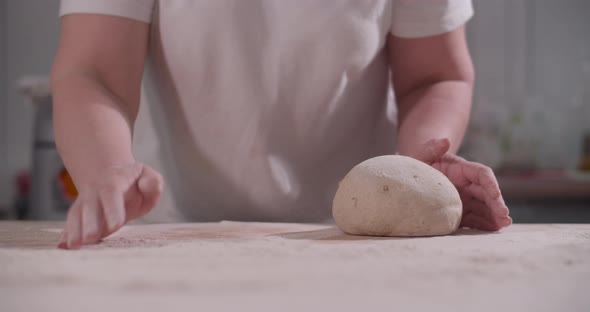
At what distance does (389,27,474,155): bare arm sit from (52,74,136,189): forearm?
52cm

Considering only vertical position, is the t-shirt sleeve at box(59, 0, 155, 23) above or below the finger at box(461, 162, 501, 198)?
above

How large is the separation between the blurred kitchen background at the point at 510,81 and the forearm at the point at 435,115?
7.41 ft

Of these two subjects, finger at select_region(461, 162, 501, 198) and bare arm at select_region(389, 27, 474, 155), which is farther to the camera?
bare arm at select_region(389, 27, 474, 155)

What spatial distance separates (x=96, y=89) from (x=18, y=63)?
10.2 feet

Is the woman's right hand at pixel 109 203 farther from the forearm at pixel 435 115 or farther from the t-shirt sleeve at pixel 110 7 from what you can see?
the forearm at pixel 435 115

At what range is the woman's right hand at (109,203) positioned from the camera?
2.55ft

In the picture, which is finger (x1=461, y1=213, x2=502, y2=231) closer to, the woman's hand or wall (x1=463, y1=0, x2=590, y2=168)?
the woman's hand

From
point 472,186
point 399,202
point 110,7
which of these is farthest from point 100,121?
point 472,186

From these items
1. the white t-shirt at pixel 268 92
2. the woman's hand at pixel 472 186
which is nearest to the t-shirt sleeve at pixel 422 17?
the white t-shirt at pixel 268 92

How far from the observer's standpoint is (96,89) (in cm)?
106

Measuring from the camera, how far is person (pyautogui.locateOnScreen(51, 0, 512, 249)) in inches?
43.8

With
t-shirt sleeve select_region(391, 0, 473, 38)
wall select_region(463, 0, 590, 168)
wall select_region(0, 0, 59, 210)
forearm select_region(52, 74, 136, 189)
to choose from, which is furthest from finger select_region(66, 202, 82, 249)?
wall select_region(0, 0, 59, 210)

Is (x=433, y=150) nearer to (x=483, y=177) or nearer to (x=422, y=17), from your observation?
(x=483, y=177)

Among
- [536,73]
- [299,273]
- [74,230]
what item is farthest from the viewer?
[536,73]
